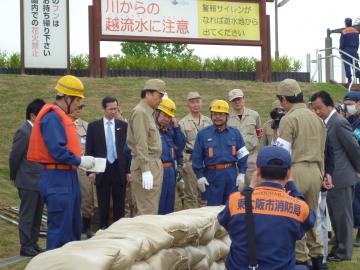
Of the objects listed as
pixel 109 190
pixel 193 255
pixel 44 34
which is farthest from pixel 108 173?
pixel 44 34

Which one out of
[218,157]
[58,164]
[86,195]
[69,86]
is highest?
[69,86]

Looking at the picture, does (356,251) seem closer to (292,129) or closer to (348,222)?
(348,222)

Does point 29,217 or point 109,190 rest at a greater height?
point 109,190

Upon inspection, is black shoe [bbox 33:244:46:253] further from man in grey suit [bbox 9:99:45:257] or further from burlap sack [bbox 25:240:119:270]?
burlap sack [bbox 25:240:119:270]

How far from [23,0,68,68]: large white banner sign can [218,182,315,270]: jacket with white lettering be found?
1248 cm

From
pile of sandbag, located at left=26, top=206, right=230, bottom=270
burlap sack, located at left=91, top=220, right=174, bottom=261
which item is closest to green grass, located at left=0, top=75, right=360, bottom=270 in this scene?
pile of sandbag, located at left=26, top=206, right=230, bottom=270

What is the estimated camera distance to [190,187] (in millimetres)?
11094

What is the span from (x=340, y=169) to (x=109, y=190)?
2.94 metres

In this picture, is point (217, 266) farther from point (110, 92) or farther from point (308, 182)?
point (110, 92)

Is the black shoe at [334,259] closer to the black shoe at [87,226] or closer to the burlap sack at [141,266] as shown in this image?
the black shoe at [87,226]

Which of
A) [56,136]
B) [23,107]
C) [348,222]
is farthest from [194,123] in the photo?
[23,107]

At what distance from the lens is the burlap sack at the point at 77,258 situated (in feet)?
16.1

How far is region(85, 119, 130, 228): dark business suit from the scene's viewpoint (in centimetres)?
1002

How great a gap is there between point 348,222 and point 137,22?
10.4m
